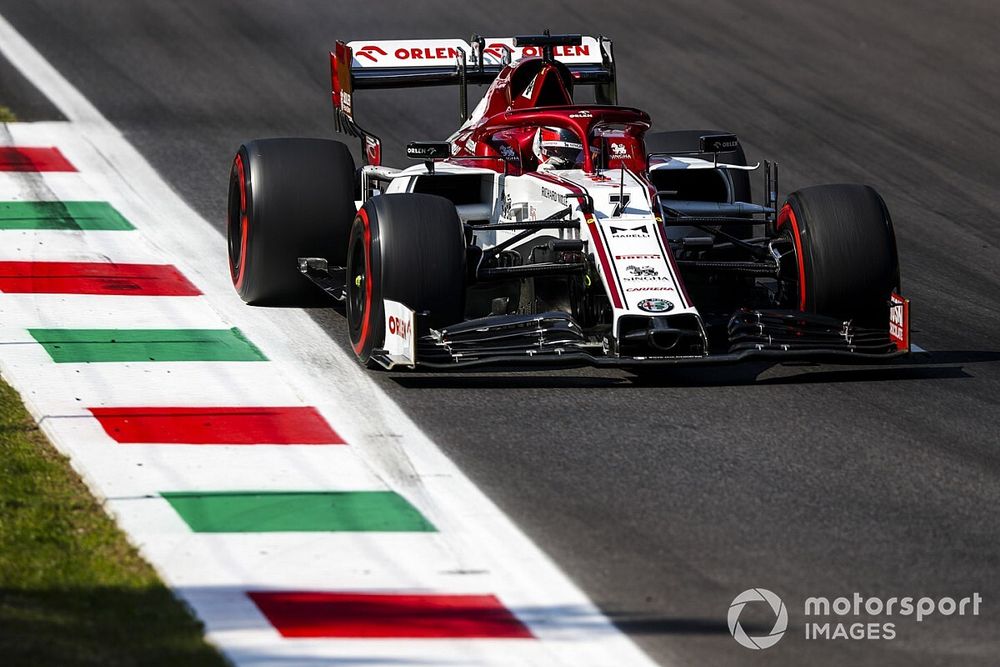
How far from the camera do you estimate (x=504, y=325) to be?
845 cm

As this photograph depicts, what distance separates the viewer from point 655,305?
27.4 ft

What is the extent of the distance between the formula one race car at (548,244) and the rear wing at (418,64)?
20mm

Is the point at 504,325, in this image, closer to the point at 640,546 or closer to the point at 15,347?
the point at 640,546

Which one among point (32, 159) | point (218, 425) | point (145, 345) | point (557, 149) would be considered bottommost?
point (32, 159)

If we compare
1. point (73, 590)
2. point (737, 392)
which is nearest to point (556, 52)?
point (737, 392)

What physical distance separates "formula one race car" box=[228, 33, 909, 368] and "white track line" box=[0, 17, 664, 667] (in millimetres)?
309

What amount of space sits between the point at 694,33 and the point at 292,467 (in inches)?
566

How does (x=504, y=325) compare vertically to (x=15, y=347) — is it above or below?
above

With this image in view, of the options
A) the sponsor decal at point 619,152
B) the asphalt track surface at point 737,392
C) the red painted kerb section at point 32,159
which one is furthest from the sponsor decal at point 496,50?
the red painted kerb section at point 32,159

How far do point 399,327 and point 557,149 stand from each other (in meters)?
2.03

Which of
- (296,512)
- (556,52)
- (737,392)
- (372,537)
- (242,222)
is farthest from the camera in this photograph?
(556,52)

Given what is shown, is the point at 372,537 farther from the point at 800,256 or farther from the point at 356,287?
the point at 800,256

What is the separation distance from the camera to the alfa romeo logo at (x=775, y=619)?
18.3 ft

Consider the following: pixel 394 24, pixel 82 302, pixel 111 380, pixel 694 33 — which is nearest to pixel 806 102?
pixel 694 33
